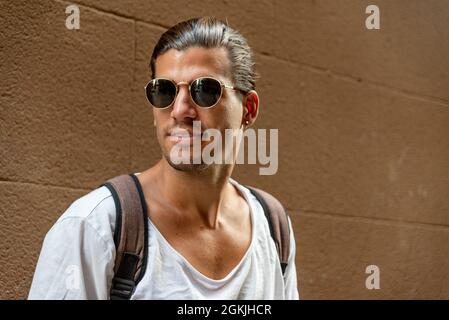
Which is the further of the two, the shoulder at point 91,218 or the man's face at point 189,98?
the man's face at point 189,98

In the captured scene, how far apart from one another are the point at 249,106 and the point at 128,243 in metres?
0.75

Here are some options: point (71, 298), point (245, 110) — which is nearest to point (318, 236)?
point (245, 110)

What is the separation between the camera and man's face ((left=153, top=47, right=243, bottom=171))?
2.36 m

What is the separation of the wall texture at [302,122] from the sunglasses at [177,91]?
884 mm

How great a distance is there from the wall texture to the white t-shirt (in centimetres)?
90

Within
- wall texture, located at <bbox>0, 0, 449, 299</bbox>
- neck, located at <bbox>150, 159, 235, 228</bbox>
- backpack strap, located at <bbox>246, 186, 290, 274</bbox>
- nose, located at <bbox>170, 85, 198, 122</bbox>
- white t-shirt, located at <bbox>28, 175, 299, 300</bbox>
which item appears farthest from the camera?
wall texture, located at <bbox>0, 0, 449, 299</bbox>

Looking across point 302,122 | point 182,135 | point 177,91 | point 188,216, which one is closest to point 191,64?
point 177,91

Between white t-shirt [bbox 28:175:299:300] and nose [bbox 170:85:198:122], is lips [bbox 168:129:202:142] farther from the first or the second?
white t-shirt [bbox 28:175:299:300]

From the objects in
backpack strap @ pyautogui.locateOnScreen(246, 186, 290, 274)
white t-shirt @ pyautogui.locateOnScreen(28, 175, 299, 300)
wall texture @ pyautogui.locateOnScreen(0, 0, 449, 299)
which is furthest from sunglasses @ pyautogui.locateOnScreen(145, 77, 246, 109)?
wall texture @ pyautogui.locateOnScreen(0, 0, 449, 299)

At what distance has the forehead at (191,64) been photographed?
238 centimetres

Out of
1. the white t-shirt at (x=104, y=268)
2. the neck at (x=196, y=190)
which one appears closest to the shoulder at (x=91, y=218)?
the white t-shirt at (x=104, y=268)

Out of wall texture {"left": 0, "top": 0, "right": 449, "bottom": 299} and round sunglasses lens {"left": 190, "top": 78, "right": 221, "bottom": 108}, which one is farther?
wall texture {"left": 0, "top": 0, "right": 449, "bottom": 299}

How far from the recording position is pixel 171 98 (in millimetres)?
2369

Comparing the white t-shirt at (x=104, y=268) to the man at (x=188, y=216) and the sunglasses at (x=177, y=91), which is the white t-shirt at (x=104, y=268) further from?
the sunglasses at (x=177, y=91)
